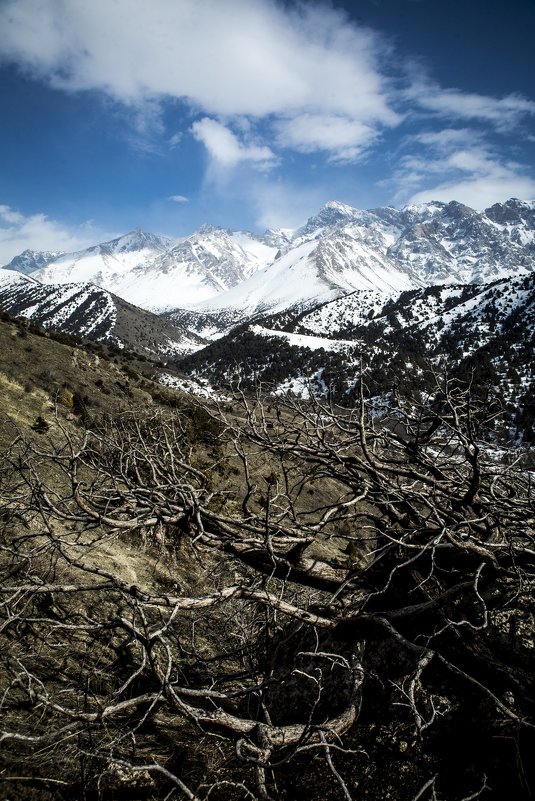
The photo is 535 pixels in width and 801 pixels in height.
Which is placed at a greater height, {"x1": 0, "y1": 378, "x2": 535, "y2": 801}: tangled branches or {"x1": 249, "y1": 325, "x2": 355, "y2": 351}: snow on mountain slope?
{"x1": 249, "y1": 325, "x2": 355, "y2": 351}: snow on mountain slope

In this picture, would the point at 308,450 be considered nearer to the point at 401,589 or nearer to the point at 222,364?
the point at 401,589

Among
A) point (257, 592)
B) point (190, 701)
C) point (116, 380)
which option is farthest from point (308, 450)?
point (116, 380)

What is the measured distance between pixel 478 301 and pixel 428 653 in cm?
14224

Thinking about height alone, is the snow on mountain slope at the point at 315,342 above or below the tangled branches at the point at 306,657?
above

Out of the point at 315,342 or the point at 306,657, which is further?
the point at 315,342

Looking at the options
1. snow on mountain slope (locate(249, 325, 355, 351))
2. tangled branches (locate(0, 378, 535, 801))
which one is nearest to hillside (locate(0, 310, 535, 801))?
tangled branches (locate(0, 378, 535, 801))

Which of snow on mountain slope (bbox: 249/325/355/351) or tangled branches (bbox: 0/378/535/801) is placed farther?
snow on mountain slope (bbox: 249/325/355/351)

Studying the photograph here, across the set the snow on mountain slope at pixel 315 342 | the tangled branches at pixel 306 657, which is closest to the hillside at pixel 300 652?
the tangled branches at pixel 306 657

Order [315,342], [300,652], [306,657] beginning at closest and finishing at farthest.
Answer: [300,652]
[306,657]
[315,342]

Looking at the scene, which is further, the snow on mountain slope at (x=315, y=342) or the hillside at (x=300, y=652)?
the snow on mountain slope at (x=315, y=342)

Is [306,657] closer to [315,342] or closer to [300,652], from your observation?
[300,652]

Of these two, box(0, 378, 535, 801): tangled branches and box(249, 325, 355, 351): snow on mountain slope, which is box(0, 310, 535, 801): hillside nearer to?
box(0, 378, 535, 801): tangled branches

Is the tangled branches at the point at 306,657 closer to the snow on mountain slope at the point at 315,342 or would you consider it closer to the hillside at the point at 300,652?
the hillside at the point at 300,652

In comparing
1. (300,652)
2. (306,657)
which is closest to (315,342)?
(306,657)
